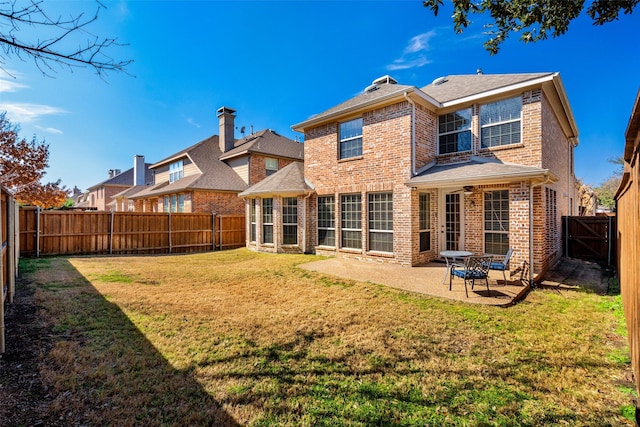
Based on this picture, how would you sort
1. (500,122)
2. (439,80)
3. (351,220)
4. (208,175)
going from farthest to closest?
1. (208,175)
2. (439,80)
3. (351,220)
4. (500,122)

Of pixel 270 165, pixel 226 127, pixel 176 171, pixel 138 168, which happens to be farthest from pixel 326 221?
pixel 138 168

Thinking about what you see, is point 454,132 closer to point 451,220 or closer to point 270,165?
point 451,220

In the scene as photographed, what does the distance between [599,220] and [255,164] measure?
61.6 ft

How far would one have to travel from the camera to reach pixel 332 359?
3906 mm

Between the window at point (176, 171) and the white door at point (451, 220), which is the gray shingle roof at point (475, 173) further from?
the window at point (176, 171)

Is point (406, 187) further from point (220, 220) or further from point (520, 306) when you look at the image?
point (220, 220)

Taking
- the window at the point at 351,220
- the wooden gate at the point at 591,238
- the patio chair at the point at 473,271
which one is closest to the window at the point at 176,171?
the window at the point at 351,220

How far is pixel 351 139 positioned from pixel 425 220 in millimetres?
4366

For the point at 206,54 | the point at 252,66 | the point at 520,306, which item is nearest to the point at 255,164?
the point at 252,66

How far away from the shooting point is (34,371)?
11.4 feet

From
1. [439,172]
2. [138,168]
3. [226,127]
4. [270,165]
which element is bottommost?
[439,172]

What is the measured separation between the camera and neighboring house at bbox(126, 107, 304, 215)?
1931 centimetres

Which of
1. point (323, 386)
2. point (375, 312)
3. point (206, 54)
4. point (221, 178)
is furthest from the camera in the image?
point (221, 178)

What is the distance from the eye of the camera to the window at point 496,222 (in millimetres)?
9188
